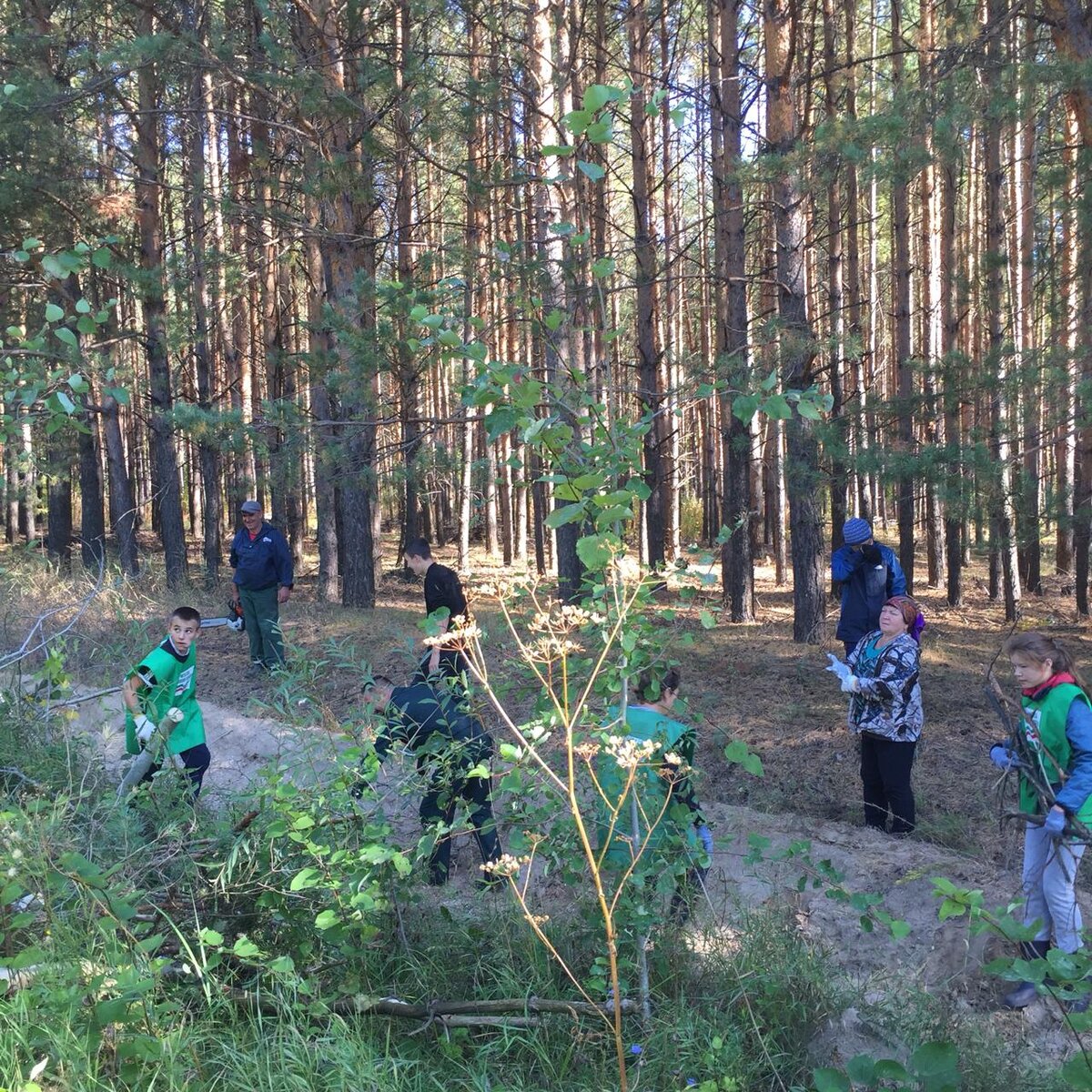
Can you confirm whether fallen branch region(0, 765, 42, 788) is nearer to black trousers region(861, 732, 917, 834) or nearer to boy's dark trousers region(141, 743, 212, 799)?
boy's dark trousers region(141, 743, 212, 799)

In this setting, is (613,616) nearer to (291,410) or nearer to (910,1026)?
(910,1026)

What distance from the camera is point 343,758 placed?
3760 mm

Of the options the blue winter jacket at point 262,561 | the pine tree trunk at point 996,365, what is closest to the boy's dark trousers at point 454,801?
the blue winter jacket at point 262,561

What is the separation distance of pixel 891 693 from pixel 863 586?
5.58ft

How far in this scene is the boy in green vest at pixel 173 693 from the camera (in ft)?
16.9

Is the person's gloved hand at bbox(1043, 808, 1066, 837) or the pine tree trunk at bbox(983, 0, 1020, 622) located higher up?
the pine tree trunk at bbox(983, 0, 1020, 622)

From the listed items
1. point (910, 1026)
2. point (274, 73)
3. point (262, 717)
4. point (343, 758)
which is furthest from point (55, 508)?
point (910, 1026)

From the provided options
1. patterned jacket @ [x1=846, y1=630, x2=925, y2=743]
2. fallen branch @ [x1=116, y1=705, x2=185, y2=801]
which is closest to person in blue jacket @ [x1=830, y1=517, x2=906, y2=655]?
patterned jacket @ [x1=846, y1=630, x2=925, y2=743]

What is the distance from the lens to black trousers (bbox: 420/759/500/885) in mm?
4043

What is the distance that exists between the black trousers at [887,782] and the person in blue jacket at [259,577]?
6.09 metres

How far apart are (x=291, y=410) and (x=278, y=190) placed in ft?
28.5

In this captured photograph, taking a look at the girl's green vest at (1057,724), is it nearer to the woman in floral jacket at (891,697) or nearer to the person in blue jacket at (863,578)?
the woman in floral jacket at (891,697)

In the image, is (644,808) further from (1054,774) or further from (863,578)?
(863,578)

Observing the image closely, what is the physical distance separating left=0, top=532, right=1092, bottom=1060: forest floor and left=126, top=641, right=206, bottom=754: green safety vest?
249 mm
